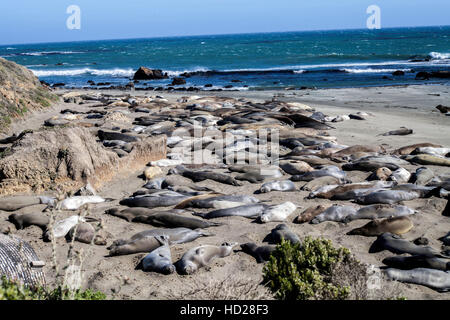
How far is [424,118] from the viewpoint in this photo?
1396 cm

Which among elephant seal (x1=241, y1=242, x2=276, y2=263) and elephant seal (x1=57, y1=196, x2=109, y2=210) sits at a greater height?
elephant seal (x1=57, y1=196, x2=109, y2=210)

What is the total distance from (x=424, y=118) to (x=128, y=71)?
3348cm

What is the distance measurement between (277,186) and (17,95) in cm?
974

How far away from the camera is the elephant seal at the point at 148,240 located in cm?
495

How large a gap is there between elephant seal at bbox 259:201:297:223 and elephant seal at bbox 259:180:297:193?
0.93 metres

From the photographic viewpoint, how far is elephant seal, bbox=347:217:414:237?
5266 millimetres

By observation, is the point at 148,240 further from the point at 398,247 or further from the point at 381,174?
the point at 381,174

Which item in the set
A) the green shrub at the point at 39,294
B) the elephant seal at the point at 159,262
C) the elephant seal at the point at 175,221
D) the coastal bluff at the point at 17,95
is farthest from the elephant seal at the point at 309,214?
the coastal bluff at the point at 17,95

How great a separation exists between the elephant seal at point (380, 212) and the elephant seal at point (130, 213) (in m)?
2.59

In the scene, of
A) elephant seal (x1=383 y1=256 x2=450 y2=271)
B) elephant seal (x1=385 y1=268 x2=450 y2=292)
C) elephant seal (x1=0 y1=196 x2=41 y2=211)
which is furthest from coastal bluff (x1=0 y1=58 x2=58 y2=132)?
elephant seal (x1=385 y1=268 x2=450 y2=292)

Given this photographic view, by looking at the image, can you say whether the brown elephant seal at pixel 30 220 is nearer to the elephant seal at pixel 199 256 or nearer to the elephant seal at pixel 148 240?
the elephant seal at pixel 148 240

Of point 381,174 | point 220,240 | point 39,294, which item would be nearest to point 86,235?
point 220,240

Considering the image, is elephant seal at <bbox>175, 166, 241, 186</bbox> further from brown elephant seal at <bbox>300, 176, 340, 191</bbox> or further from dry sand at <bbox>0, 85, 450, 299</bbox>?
brown elephant seal at <bbox>300, 176, 340, 191</bbox>

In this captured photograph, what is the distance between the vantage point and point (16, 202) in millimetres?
6207
